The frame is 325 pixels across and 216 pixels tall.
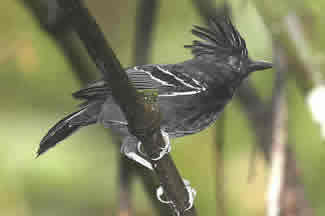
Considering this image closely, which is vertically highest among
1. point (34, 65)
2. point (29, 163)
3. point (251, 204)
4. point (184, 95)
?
point (34, 65)

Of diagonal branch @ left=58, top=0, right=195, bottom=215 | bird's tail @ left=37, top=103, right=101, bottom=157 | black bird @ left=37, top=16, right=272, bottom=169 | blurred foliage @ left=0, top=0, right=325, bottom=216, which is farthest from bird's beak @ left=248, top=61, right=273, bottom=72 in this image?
diagonal branch @ left=58, top=0, right=195, bottom=215

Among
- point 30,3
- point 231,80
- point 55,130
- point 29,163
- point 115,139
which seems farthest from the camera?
point 29,163

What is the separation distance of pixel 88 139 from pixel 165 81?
1.67 metres

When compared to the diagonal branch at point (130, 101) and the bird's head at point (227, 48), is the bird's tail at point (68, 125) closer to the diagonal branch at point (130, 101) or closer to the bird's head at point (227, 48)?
the bird's head at point (227, 48)

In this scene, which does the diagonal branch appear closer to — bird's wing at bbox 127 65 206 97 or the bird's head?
bird's wing at bbox 127 65 206 97

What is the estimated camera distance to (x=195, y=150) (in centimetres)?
472

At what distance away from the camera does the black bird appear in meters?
3.08

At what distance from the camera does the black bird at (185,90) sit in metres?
3.08

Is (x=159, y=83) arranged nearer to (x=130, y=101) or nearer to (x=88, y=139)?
(x=130, y=101)

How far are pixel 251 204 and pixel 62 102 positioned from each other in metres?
1.75

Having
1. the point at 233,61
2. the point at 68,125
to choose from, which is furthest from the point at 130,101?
the point at 233,61

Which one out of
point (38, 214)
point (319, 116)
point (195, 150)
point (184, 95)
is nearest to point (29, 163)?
point (38, 214)

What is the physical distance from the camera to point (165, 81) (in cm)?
325

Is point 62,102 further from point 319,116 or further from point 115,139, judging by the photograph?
point 319,116
